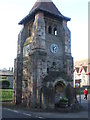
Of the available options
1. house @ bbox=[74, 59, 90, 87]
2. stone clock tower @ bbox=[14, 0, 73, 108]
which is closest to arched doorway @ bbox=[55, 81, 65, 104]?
stone clock tower @ bbox=[14, 0, 73, 108]

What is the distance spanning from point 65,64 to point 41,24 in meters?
6.24

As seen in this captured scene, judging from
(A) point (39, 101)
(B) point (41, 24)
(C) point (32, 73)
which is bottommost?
(A) point (39, 101)

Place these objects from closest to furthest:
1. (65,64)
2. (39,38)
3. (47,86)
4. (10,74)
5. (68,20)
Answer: (47,86) → (39,38) → (65,64) → (68,20) → (10,74)

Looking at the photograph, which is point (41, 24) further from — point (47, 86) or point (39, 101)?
point (39, 101)

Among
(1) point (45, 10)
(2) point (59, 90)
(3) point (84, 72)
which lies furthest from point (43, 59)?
(3) point (84, 72)

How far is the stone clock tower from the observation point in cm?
1991

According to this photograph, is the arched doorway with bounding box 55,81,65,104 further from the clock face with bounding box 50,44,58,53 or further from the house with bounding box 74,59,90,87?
the house with bounding box 74,59,90,87

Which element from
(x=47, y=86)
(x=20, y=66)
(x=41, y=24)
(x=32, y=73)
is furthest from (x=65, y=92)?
(x=41, y=24)

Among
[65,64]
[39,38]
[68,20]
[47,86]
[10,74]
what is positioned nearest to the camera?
[47,86]

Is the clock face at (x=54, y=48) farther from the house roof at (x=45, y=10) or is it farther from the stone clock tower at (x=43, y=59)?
the house roof at (x=45, y=10)

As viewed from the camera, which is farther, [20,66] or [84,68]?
[84,68]

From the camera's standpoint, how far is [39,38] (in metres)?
21.0

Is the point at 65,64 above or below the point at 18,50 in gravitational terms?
below

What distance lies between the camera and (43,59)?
811 inches
